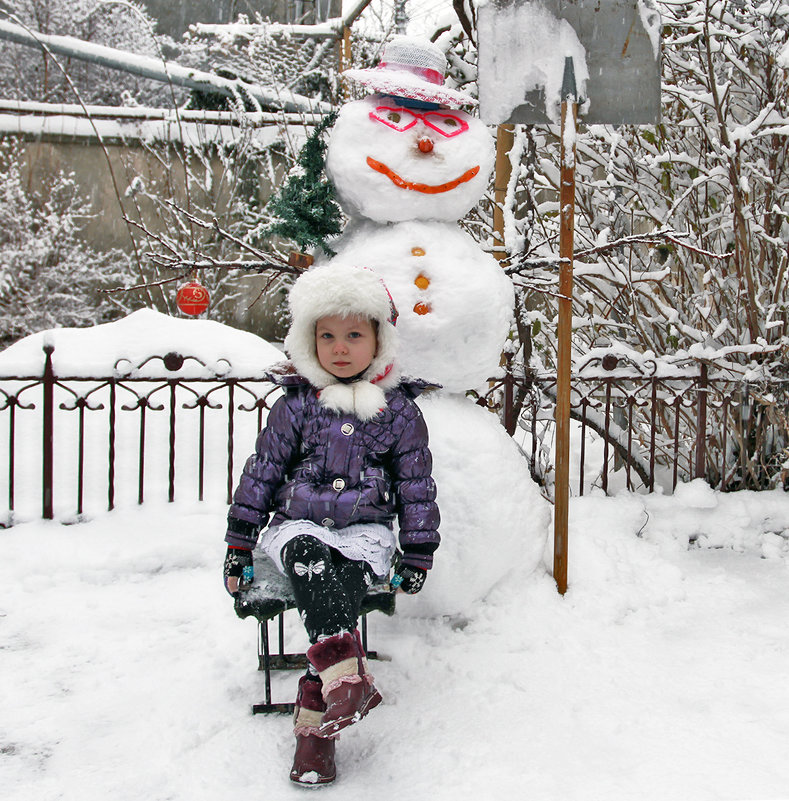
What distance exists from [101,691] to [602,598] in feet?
6.19

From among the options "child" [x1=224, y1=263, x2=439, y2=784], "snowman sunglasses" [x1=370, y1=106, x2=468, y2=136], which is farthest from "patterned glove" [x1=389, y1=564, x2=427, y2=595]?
"snowman sunglasses" [x1=370, y1=106, x2=468, y2=136]

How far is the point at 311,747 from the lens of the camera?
2.09 meters

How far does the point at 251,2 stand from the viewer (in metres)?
17.6

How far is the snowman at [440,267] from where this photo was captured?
2.87m

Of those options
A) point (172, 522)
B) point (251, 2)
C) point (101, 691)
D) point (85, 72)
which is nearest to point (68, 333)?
point (172, 522)

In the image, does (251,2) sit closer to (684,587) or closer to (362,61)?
(362,61)

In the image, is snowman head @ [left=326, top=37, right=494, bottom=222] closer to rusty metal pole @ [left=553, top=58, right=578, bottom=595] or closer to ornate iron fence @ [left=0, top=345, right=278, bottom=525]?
rusty metal pole @ [left=553, top=58, right=578, bottom=595]

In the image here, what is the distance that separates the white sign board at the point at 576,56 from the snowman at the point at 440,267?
26 centimetres

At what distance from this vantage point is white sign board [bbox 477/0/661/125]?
310 cm

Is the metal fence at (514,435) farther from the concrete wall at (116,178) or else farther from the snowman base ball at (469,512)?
the concrete wall at (116,178)

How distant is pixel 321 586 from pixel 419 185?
150cm

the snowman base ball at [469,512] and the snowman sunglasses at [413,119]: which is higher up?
the snowman sunglasses at [413,119]

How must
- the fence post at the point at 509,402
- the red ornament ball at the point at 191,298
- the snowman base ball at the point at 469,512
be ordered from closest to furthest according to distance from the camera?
the snowman base ball at the point at 469,512, the fence post at the point at 509,402, the red ornament ball at the point at 191,298

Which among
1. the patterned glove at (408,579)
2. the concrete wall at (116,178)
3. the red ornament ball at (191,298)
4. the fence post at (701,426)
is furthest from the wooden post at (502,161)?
the concrete wall at (116,178)
